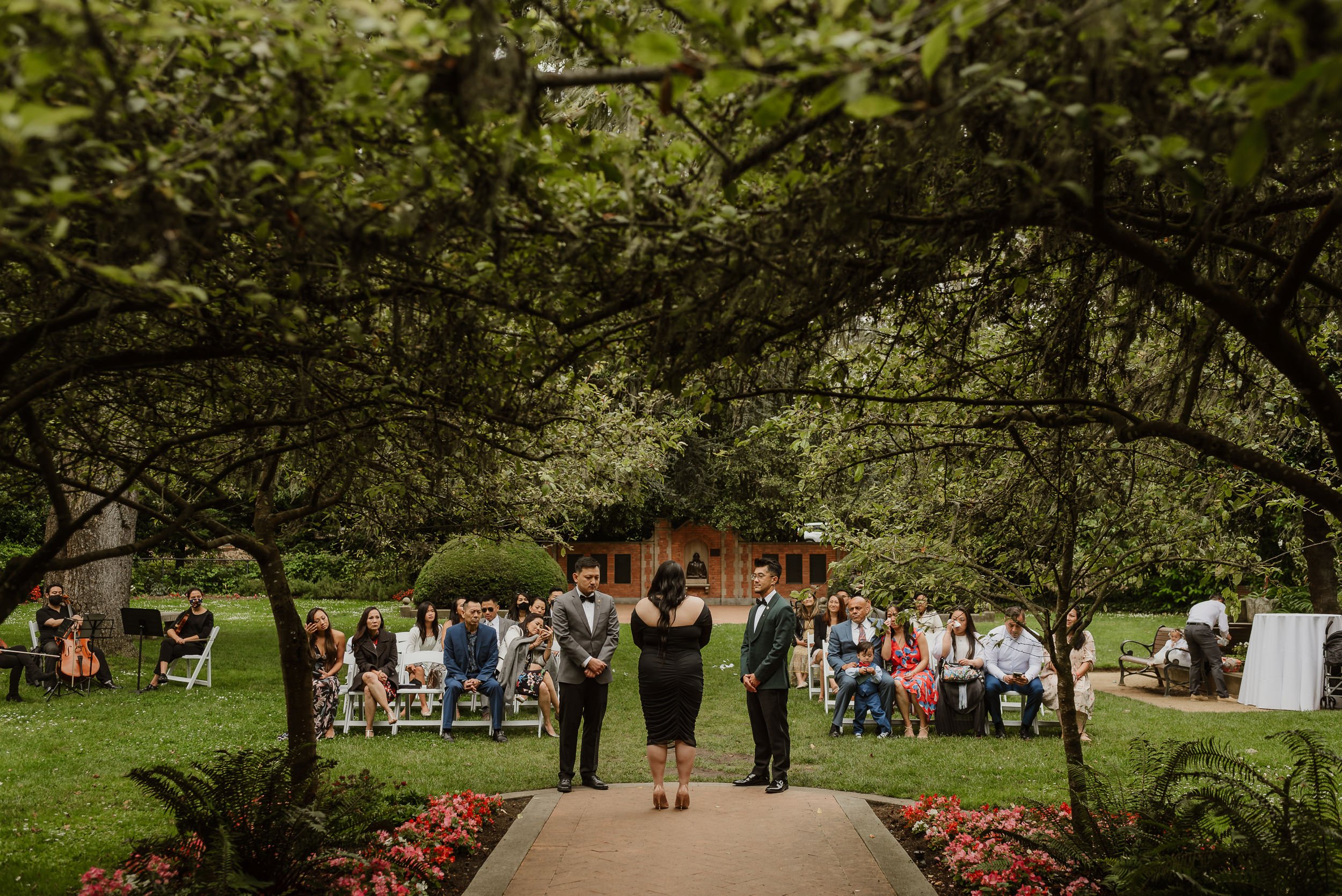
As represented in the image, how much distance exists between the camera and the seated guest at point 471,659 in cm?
1195

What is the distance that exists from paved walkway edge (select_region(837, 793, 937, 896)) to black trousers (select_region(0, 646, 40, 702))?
1125cm

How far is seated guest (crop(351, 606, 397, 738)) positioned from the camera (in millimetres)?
11711

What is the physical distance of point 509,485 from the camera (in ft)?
26.5

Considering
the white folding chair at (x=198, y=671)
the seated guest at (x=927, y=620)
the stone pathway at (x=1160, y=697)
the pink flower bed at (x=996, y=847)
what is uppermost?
the seated guest at (x=927, y=620)

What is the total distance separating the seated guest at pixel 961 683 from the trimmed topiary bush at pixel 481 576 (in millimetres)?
10637

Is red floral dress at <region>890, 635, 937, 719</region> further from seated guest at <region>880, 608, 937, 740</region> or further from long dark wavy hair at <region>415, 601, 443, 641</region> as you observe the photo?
long dark wavy hair at <region>415, 601, 443, 641</region>

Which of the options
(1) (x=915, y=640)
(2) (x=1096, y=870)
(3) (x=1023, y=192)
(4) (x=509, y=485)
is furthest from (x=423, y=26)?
(1) (x=915, y=640)

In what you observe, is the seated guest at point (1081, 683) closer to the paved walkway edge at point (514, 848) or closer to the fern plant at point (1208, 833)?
the fern plant at point (1208, 833)

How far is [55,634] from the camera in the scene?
14305mm

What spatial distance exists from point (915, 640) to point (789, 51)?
11261mm

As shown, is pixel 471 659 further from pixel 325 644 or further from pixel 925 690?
pixel 925 690

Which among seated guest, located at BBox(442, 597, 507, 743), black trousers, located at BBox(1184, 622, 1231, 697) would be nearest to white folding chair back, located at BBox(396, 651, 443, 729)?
seated guest, located at BBox(442, 597, 507, 743)

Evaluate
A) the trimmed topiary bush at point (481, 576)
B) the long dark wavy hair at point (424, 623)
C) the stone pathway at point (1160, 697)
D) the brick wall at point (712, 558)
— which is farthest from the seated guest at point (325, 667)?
the brick wall at point (712, 558)

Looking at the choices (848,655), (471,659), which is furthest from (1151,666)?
(471,659)
